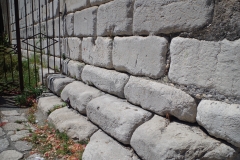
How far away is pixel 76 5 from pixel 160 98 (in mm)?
2491

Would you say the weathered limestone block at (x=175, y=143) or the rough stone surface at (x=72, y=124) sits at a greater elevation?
the weathered limestone block at (x=175, y=143)

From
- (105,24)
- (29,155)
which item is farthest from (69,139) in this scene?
(105,24)

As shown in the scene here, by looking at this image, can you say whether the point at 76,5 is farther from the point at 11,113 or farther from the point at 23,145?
the point at 23,145

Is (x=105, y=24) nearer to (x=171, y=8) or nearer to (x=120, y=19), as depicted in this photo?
(x=120, y=19)

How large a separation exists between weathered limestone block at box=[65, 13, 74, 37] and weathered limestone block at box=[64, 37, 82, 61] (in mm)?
125

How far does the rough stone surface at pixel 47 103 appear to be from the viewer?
3.67 m

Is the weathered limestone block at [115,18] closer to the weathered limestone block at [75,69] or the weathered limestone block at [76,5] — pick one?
the weathered limestone block at [76,5]

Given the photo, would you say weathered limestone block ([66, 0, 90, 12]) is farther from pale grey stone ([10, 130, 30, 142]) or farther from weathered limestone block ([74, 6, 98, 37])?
pale grey stone ([10, 130, 30, 142])

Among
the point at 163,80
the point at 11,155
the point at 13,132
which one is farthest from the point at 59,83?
the point at 163,80

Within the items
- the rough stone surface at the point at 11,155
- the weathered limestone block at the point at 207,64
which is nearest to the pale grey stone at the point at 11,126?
the rough stone surface at the point at 11,155

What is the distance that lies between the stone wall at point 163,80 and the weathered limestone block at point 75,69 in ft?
1.30

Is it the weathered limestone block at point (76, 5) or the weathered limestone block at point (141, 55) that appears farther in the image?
the weathered limestone block at point (76, 5)

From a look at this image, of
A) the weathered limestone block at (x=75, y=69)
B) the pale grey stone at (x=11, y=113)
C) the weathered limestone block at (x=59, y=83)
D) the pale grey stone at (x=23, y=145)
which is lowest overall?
the pale grey stone at (x=23, y=145)

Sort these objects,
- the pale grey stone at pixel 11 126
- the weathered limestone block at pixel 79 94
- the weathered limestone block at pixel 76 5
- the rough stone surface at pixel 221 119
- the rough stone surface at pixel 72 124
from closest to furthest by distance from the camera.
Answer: the rough stone surface at pixel 221 119
the rough stone surface at pixel 72 124
the weathered limestone block at pixel 79 94
the pale grey stone at pixel 11 126
the weathered limestone block at pixel 76 5
